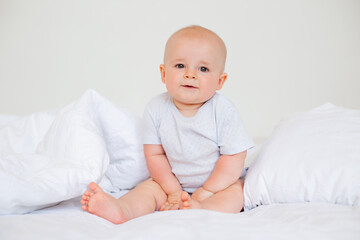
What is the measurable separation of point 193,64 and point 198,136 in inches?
9.8

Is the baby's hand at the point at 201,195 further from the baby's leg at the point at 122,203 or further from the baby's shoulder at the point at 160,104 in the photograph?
the baby's shoulder at the point at 160,104

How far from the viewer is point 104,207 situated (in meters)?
1.06

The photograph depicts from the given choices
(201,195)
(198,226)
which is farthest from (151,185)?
(198,226)

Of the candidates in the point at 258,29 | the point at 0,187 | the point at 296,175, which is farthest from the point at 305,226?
the point at 258,29

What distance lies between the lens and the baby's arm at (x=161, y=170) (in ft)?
4.42

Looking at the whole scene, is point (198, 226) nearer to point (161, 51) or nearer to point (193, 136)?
point (193, 136)

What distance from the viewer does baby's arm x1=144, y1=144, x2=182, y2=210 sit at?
1.35 m

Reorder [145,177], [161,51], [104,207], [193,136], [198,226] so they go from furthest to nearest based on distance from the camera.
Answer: [161,51], [145,177], [193,136], [104,207], [198,226]

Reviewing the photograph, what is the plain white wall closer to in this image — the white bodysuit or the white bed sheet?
the white bodysuit

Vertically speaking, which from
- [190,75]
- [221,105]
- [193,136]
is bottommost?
[193,136]

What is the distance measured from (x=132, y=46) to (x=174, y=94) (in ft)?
4.53

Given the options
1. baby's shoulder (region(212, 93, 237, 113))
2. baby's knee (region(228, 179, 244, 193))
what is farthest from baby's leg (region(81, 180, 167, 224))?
baby's shoulder (region(212, 93, 237, 113))

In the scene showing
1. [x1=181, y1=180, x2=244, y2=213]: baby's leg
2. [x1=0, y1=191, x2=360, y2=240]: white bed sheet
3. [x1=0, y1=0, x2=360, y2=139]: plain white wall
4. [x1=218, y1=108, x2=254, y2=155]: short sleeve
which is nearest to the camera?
[x1=0, y1=191, x2=360, y2=240]: white bed sheet

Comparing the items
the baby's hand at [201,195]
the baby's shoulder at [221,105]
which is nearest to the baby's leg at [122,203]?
the baby's hand at [201,195]
